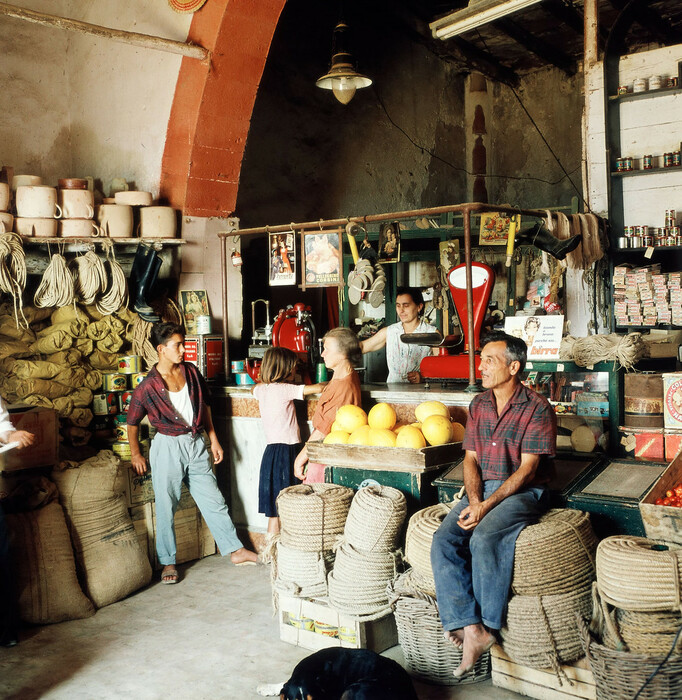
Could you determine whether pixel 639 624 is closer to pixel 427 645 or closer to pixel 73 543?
pixel 427 645

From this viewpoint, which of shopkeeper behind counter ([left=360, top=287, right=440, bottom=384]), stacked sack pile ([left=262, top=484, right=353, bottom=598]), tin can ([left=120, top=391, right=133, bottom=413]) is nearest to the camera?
stacked sack pile ([left=262, top=484, right=353, bottom=598])

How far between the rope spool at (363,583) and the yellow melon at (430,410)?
83cm

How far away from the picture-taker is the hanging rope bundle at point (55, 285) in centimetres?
520

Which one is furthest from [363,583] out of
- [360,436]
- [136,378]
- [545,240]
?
[136,378]

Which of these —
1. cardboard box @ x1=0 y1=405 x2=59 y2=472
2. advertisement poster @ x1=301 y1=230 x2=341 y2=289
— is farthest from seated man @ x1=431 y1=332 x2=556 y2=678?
cardboard box @ x1=0 y1=405 x2=59 y2=472

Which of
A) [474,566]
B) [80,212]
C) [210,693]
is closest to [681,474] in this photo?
[474,566]

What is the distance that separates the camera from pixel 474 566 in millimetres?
3217

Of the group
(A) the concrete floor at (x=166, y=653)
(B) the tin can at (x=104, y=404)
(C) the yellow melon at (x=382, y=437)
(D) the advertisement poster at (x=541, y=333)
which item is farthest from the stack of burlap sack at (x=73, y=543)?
(D) the advertisement poster at (x=541, y=333)

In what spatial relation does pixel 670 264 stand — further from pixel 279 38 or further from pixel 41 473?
pixel 41 473

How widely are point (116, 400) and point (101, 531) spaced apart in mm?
1287

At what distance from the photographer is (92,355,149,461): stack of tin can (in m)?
5.62

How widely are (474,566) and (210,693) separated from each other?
1.36 metres

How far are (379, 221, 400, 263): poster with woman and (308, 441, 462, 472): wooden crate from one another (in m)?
1.36

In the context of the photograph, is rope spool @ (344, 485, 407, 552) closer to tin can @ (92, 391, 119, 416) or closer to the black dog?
the black dog
